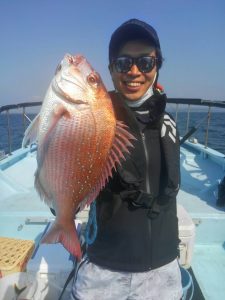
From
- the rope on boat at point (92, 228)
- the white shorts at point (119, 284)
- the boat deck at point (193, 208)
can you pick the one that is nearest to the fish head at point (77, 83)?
the rope on boat at point (92, 228)

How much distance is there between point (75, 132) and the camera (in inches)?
68.1

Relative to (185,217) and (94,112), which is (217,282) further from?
(94,112)

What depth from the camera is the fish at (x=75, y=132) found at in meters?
1.72

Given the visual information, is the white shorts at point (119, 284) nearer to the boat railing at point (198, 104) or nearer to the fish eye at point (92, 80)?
the fish eye at point (92, 80)

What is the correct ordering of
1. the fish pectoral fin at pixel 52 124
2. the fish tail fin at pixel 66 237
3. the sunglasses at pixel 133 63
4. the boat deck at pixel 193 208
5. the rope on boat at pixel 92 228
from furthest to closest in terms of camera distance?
the boat deck at pixel 193 208 < the rope on boat at pixel 92 228 < the sunglasses at pixel 133 63 < the fish tail fin at pixel 66 237 < the fish pectoral fin at pixel 52 124

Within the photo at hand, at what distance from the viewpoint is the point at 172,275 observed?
2182 millimetres

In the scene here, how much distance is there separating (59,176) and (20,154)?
579 cm

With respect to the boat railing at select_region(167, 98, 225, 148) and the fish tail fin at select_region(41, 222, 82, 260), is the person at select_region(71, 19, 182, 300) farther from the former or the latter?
the boat railing at select_region(167, 98, 225, 148)

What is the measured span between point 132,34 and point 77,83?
1.97ft

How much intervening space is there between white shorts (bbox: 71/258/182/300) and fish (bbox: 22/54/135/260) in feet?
2.09

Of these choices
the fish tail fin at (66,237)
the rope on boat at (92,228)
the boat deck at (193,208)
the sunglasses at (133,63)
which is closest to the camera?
the fish tail fin at (66,237)

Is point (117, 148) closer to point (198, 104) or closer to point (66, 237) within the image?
point (66, 237)

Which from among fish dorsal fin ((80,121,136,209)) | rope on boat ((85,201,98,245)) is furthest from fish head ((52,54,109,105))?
rope on boat ((85,201,98,245))

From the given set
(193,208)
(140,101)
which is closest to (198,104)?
(193,208)
